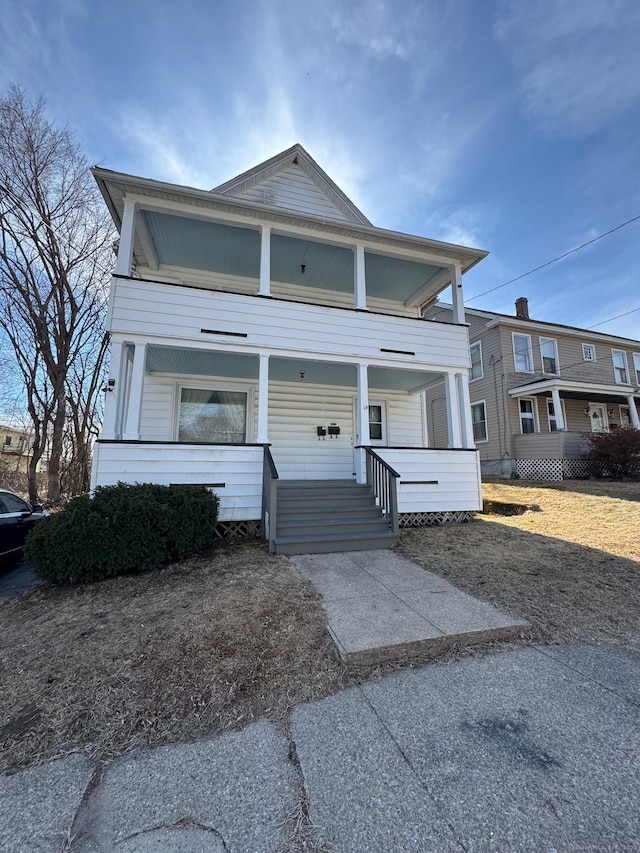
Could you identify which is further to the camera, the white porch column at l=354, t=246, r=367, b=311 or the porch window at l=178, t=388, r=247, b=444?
the porch window at l=178, t=388, r=247, b=444

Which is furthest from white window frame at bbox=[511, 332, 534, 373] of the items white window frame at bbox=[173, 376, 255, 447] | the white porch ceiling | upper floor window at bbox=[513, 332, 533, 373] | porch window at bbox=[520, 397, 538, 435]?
white window frame at bbox=[173, 376, 255, 447]

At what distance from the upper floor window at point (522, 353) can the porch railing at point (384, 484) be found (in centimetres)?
1180

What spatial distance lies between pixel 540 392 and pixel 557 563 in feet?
39.5

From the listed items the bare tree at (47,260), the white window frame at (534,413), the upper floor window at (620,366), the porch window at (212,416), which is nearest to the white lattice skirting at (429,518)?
the porch window at (212,416)

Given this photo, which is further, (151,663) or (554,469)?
(554,469)

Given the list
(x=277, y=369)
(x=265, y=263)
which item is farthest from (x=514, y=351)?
(x=265, y=263)

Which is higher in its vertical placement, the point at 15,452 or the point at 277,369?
the point at 277,369

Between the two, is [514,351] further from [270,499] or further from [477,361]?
[270,499]

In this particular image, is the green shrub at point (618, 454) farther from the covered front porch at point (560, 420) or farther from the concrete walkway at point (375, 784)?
the concrete walkway at point (375, 784)

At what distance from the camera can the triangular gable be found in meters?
8.42

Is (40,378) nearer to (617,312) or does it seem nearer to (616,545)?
(616,545)

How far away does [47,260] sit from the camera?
1127 centimetres

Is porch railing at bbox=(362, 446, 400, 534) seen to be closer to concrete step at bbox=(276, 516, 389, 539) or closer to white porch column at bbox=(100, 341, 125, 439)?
concrete step at bbox=(276, 516, 389, 539)

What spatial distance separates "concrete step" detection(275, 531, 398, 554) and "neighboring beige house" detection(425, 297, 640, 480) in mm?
10855
